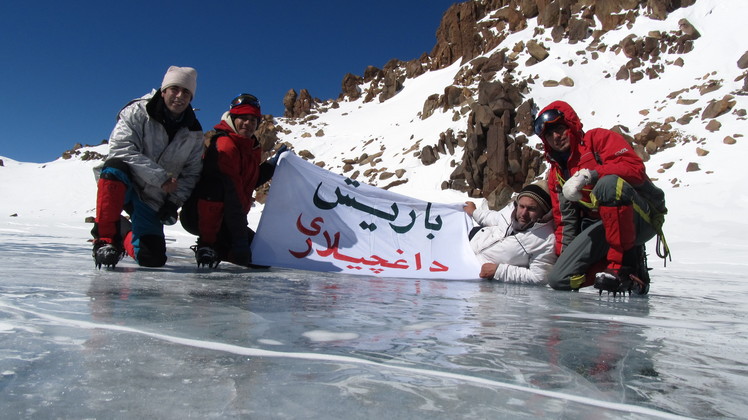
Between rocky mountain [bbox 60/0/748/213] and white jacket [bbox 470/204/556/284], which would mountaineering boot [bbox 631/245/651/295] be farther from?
rocky mountain [bbox 60/0/748/213]

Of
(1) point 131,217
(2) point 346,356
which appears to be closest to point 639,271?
(2) point 346,356

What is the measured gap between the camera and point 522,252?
377cm

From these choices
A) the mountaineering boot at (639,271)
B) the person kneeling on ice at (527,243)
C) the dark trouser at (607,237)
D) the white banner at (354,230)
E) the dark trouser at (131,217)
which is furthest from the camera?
the white banner at (354,230)

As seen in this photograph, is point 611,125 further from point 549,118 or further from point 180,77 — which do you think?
point 180,77

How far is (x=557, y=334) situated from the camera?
5.73ft

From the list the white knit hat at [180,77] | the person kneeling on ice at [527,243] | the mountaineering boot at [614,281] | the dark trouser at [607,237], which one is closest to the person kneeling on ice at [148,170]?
the white knit hat at [180,77]

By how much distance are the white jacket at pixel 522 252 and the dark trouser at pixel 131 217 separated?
8.11ft

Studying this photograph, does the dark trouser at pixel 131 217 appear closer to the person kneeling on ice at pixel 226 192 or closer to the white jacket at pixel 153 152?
the white jacket at pixel 153 152

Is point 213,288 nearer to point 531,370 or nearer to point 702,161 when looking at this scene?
point 531,370

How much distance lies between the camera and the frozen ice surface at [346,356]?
0.97 meters

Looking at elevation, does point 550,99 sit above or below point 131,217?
above

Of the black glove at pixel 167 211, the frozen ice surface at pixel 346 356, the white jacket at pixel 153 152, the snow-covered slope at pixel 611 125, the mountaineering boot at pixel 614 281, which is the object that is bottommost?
the frozen ice surface at pixel 346 356

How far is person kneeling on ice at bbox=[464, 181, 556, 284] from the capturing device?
365 cm

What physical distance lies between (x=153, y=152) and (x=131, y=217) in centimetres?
54
